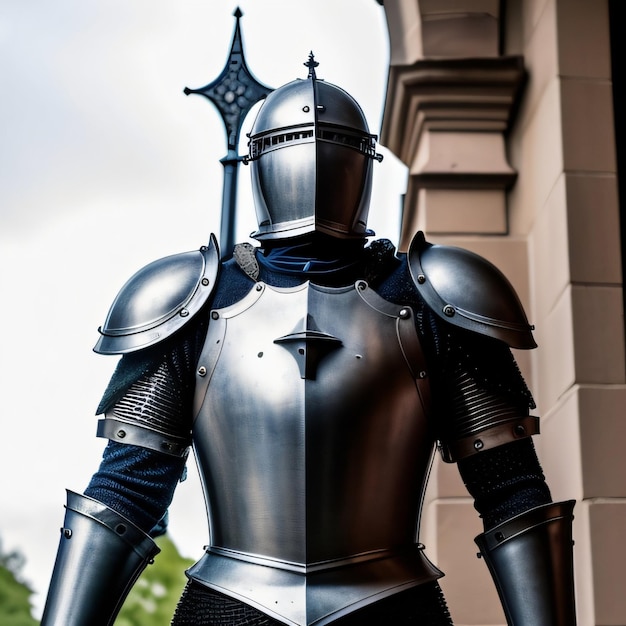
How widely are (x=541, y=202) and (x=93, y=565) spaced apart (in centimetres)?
207

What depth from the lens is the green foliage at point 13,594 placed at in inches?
261

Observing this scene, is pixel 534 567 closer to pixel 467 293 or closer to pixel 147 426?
pixel 467 293

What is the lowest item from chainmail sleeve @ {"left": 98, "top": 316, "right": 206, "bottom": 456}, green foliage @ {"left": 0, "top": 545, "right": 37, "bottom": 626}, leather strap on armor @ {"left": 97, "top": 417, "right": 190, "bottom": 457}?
leather strap on armor @ {"left": 97, "top": 417, "right": 190, "bottom": 457}

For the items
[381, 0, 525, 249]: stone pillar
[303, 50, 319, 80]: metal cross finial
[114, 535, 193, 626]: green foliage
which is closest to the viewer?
[303, 50, 319, 80]: metal cross finial

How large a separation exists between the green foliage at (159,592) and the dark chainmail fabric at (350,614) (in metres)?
4.81

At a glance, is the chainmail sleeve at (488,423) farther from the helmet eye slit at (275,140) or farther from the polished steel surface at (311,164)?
the helmet eye slit at (275,140)

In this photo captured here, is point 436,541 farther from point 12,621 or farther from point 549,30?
point 12,621

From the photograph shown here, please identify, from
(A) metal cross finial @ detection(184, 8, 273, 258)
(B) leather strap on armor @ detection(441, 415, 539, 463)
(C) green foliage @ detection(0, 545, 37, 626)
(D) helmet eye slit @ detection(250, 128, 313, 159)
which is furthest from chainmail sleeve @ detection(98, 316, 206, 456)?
(C) green foliage @ detection(0, 545, 37, 626)

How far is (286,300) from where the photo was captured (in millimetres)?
2084

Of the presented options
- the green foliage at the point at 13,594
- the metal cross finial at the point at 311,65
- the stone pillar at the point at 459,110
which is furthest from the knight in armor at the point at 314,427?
the green foliage at the point at 13,594

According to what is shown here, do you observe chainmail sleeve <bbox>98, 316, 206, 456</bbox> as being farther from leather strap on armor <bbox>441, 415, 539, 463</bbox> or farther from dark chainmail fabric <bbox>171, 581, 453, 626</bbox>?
leather strap on armor <bbox>441, 415, 539, 463</bbox>

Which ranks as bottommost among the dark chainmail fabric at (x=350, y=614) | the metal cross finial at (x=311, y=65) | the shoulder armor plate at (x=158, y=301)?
the dark chainmail fabric at (x=350, y=614)

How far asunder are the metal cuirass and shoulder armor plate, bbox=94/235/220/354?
0.07 metres

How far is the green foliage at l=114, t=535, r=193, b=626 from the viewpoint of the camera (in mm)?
6746
